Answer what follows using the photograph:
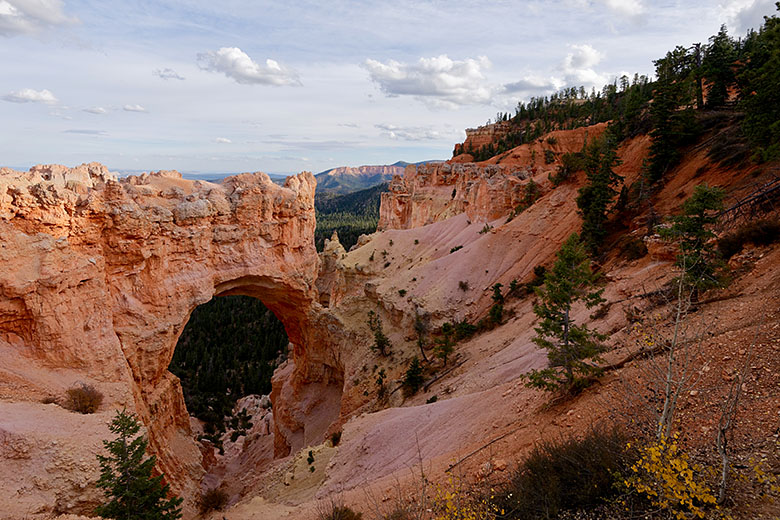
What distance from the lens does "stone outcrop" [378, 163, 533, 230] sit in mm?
39156

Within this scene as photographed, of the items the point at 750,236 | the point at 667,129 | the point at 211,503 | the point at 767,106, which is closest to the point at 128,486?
the point at 211,503

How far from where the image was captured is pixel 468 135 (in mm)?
98625

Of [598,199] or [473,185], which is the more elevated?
[473,185]

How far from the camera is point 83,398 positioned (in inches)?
624

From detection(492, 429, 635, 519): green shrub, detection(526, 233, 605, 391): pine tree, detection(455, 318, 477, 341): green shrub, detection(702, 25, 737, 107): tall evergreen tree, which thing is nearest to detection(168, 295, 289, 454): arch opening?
detection(455, 318, 477, 341): green shrub

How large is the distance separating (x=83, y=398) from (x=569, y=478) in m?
18.0

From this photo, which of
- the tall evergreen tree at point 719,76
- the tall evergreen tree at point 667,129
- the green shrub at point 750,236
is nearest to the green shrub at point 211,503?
the green shrub at point 750,236

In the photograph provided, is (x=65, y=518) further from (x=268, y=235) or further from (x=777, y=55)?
(x=777, y=55)

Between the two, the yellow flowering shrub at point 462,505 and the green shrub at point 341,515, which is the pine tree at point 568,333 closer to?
the yellow flowering shrub at point 462,505

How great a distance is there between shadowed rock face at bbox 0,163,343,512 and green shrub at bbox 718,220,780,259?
23893mm

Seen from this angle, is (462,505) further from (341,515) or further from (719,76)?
(719,76)

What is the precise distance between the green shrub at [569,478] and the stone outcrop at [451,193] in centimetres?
3283

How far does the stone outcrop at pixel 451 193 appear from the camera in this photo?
3916cm

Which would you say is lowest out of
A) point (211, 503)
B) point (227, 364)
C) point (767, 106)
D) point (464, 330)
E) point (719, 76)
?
point (227, 364)
